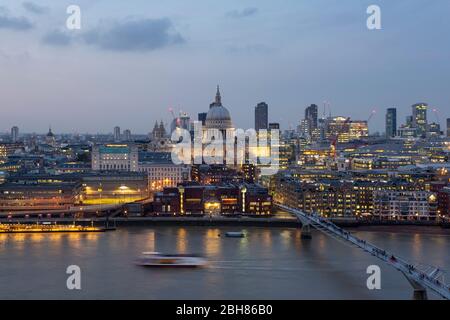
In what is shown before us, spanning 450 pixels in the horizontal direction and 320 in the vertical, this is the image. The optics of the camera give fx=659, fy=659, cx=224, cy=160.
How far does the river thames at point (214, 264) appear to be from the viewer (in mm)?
Answer: 5609

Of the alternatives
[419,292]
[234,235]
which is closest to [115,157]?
[234,235]

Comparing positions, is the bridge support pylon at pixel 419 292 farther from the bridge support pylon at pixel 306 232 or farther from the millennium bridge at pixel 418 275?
the bridge support pylon at pixel 306 232

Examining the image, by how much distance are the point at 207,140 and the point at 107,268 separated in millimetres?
17484

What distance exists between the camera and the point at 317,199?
12281 mm

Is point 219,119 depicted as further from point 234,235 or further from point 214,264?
point 214,264

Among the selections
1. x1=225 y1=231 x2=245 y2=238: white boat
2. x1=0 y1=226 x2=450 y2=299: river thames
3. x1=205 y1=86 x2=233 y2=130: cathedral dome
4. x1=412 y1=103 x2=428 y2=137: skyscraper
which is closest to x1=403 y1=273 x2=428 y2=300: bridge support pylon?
x1=0 y1=226 x2=450 y2=299: river thames

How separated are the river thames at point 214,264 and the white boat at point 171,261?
149mm

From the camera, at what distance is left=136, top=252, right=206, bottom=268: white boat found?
6.71 m

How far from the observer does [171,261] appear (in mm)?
6848

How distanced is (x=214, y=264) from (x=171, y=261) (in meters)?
0.45

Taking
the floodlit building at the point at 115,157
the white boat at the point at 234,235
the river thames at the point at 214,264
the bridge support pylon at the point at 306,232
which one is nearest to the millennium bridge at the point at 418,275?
the river thames at the point at 214,264

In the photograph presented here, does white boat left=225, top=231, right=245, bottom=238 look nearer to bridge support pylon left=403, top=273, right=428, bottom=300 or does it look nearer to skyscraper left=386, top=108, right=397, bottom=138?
bridge support pylon left=403, top=273, right=428, bottom=300
